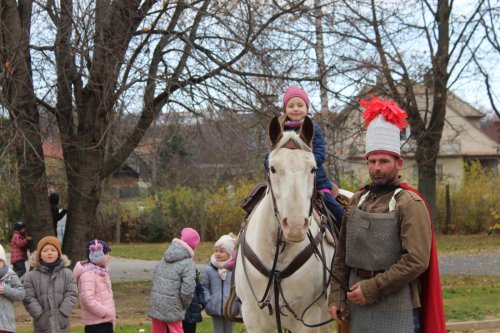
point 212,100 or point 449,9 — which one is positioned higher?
point 449,9

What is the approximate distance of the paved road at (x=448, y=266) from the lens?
796 inches

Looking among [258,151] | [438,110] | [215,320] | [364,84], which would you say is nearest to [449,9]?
[438,110]

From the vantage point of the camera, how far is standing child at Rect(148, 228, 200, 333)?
9.01 metres

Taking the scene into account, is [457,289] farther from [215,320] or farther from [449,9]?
[449,9]

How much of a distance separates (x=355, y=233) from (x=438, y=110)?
23.7 m

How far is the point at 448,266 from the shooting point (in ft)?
72.5

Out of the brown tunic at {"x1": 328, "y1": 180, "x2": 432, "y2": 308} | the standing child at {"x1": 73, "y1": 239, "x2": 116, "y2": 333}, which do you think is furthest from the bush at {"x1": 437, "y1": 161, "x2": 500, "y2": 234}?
the brown tunic at {"x1": 328, "y1": 180, "x2": 432, "y2": 308}

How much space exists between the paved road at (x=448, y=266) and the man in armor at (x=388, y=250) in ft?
47.1

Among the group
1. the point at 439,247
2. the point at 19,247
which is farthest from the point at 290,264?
the point at 439,247


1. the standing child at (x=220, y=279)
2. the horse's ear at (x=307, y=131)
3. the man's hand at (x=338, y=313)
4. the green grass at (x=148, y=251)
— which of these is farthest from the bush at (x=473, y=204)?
the man's hand at (x=338, y=313)

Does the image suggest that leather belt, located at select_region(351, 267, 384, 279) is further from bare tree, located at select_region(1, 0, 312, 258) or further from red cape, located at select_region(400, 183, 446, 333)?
bare tree, located at select_region(1, 0, 312, 258)

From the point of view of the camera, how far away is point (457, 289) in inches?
639

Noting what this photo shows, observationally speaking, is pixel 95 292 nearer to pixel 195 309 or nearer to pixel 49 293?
pixel 49 293

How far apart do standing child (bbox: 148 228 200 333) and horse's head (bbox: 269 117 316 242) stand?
345 centimetres
